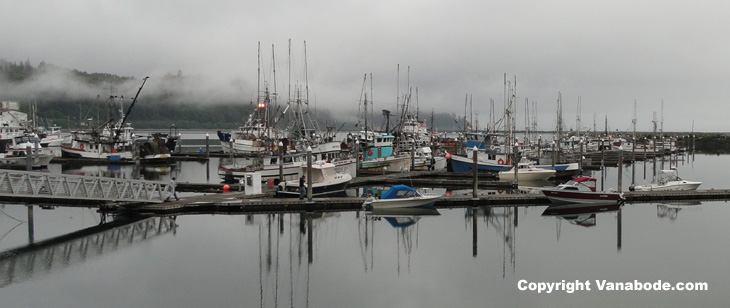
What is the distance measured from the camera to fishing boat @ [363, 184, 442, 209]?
1417 inches

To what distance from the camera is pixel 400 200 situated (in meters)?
36.0

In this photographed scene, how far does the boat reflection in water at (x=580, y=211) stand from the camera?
35062 millimetres

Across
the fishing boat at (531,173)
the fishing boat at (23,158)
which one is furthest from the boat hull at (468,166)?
the fishing boat at (23,158)

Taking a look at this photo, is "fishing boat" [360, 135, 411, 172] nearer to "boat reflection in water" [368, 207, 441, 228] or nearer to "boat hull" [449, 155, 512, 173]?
"boat hull" [449, 155, 512, 173]

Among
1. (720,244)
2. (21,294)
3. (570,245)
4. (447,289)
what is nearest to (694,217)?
(720,244)

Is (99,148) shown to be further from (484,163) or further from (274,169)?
(484,163)

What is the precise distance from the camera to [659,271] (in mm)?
23953

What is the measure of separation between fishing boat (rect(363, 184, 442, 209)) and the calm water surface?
0.98 m

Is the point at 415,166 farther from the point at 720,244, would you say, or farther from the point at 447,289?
the point at 447,289

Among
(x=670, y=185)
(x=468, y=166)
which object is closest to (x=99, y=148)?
(x=468, y=166)

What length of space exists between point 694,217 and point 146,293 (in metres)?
32.9

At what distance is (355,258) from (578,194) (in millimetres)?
19686

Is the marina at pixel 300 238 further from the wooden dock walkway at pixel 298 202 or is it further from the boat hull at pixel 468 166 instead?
the boat hull at pixel 468 166

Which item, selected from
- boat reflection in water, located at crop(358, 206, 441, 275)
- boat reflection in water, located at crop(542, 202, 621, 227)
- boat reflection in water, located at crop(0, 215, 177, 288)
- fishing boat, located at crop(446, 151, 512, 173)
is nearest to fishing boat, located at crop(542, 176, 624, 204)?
boat reflection in water, located at crop(542, 202, 621, 227)
